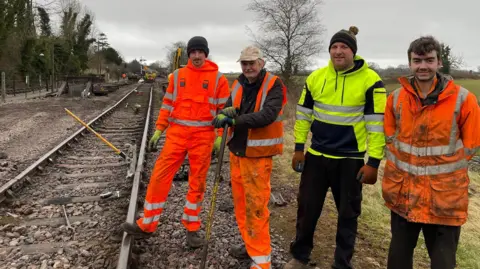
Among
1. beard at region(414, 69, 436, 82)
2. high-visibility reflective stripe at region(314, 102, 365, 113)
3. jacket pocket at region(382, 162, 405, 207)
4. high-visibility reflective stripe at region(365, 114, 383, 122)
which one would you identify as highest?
beard at region(414, 69, 436, 82)

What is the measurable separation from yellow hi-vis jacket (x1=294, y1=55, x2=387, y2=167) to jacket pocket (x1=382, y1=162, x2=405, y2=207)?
0.19 metres

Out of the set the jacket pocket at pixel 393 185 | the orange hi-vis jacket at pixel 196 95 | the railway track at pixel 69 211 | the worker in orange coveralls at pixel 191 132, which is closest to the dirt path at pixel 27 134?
the railway track at pixel 69 211

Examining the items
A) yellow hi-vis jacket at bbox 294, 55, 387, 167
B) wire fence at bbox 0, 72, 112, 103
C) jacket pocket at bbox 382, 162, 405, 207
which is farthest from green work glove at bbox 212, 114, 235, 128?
wire fence at bbox 0, 72, 112, 103

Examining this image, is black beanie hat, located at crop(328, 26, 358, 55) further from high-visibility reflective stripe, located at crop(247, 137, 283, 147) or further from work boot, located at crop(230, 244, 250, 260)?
work boot, located at crop(230, 244, 250, 260)

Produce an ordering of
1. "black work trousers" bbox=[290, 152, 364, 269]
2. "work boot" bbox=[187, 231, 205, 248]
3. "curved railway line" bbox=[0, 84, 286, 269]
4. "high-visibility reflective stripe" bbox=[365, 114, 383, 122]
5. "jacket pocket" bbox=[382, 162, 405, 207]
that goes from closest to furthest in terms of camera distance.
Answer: "jacket pocket" bbox=[382, 162, 405, 207] → "high-visibility reflective stripe" bbox=[365, 114, 383, 122] → "black work trousers" bbox=[290, 152, 364, 269] → "curved railway line" bbox=[0, 84, 286, 269] → "work boot" bbox=[187, 231, 205, 248]

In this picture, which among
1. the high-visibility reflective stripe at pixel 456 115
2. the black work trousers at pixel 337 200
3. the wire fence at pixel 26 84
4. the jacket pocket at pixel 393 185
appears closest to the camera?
the high-visibility reflective stripe at pixel 456 115

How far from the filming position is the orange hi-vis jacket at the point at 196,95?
12.8 feet

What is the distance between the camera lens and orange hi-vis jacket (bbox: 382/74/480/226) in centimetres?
246

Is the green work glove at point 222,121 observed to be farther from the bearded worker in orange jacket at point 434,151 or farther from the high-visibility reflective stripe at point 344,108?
the bearded worker in orange jacket at point 434,151

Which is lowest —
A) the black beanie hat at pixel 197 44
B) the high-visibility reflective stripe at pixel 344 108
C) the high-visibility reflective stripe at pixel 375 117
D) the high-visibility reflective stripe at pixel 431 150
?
the high-visibility reflective stripe at pixel 431 150

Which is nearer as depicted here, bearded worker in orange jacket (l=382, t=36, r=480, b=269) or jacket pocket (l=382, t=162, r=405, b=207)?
bearded worker in orange jacket (l=382, t=36, r=480, b=269)

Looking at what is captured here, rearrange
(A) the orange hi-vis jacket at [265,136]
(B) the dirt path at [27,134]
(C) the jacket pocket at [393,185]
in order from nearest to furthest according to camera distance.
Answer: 1. (C) the jacket pocket at [393,185]
2. (A) the orange hi-vis jacket at [265,136]
3. (B) the dirt path at [27,134]

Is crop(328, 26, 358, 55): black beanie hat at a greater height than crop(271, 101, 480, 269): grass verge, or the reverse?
crop(328, 26, 358, 55): black beanie hat

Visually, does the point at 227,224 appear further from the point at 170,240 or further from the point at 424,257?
the point at 424,257
